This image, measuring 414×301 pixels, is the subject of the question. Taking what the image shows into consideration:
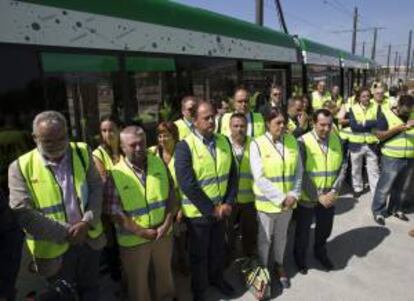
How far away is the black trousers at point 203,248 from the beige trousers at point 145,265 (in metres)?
0.29

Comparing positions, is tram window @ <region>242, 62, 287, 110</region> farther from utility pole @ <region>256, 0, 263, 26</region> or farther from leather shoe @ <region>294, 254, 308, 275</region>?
utility pole @ <region>256, 0, 263, 26</region>

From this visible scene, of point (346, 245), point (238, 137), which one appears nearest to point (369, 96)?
point (346, 245)

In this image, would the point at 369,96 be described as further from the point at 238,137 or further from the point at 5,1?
the point at 5,1

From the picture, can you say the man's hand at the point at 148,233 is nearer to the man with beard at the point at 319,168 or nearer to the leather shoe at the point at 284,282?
the leather shoe at the point at 284,282

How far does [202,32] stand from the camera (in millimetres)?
5859

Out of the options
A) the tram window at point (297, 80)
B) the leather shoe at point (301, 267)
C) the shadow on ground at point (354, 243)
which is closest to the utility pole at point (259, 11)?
the tram window at point (297, 80)

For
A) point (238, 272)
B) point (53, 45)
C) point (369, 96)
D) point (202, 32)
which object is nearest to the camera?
point (53, 45)

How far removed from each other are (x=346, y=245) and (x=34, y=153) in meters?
3.98

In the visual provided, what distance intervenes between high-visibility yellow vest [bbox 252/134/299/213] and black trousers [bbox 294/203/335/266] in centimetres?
57

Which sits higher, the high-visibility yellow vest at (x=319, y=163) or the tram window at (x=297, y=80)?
the tram window at (x=297, y=80)

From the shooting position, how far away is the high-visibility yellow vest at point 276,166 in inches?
155

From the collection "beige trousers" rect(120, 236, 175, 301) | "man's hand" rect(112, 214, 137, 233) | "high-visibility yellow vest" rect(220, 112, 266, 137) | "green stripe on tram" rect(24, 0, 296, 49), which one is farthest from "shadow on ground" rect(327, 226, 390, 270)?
"green stripe on tram" rect(24, 0, 296, 49)

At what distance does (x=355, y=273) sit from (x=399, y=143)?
214 centimetres

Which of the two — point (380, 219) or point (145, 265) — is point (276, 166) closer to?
point (145, 265)
